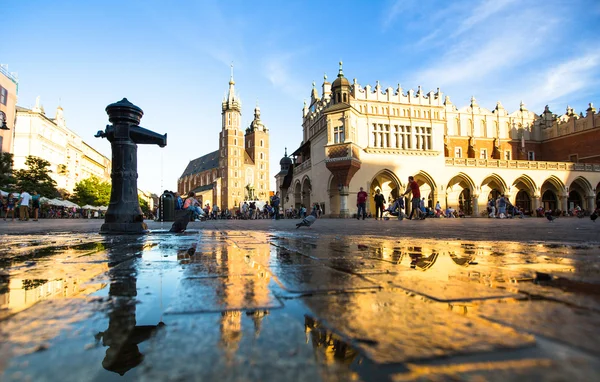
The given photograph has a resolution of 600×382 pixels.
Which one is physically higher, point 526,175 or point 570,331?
point 526,175

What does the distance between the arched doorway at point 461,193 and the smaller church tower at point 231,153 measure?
6481cm

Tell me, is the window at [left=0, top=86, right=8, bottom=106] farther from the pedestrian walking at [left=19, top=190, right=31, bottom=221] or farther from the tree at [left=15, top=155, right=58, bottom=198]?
the pedestrian walking at [left=19, top=190, right=31, bottom=221]

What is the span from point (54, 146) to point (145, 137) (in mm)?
57135

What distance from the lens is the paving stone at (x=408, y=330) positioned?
2.48 ft

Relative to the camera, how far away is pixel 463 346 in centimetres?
77

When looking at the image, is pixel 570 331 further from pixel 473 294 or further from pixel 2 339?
pixel 2 339

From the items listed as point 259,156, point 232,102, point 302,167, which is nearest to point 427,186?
point 302,167

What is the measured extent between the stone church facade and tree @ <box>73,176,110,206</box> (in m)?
30.8

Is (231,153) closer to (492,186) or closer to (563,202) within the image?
(492,186)

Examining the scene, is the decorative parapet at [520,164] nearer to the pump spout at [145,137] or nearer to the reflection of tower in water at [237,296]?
the pump spout at [145,137]

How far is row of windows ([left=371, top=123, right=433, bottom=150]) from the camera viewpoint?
30047mm

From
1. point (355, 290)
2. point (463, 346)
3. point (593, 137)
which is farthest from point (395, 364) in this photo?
point (593, 137)

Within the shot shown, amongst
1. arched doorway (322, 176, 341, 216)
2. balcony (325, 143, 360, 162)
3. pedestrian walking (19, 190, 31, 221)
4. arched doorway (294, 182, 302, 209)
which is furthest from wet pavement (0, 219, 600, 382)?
arched doorway (294, 182, 302, 209)

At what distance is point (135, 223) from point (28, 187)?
3672 centimetres
